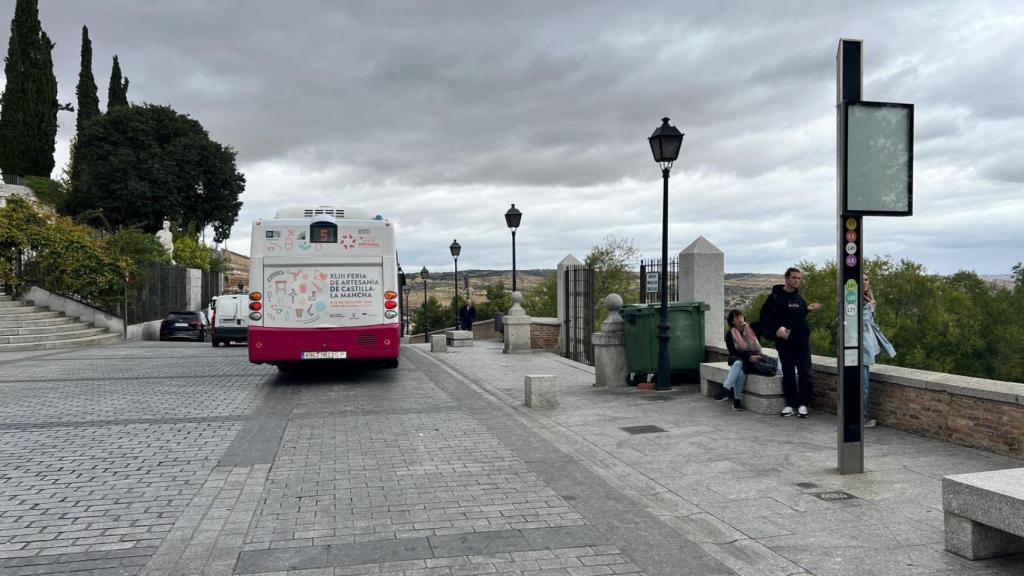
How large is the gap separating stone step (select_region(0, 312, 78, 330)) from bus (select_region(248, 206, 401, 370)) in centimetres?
1460

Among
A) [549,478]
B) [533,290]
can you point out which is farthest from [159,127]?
[549,478]

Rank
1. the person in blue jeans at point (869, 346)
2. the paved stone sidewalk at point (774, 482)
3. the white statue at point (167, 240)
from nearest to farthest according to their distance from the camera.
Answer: the paved stone sidewalk at point (774, 482) < the person in blue jeans at point (869, 346) < the white statue at point (167, 240)

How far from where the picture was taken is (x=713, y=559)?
4.68 metres

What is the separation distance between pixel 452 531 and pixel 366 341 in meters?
8.87

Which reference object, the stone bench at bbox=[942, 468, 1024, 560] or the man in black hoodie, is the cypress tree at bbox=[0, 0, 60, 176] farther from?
the stone bench at bbox=[942, 468, 1024, 560]

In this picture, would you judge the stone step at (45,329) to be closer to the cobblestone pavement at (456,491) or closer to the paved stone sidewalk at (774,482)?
the cobblestone pavement at (456,491)

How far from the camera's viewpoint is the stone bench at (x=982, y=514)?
4.29 meters

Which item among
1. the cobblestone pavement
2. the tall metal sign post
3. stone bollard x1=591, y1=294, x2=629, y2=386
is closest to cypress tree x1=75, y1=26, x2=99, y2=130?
the cobblestone pavement

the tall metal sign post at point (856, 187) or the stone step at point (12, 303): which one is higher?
the tall metal sign post at point (856, 187)

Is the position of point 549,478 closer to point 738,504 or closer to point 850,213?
point 738,504

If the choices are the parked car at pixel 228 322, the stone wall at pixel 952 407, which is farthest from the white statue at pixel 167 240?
the stone wall at pixel 952 407

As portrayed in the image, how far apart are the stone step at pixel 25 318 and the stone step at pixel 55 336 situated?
2.65 ft

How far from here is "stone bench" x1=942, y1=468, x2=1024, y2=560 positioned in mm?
4293

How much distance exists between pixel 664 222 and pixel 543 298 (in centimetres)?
4513
